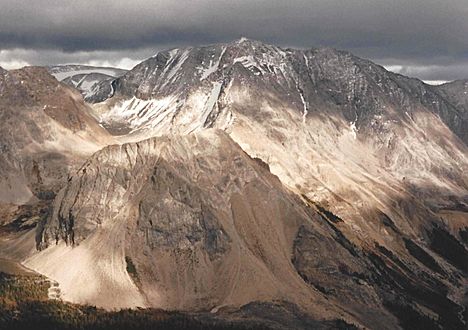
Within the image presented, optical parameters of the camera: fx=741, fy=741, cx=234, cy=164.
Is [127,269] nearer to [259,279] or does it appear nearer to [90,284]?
[90,284]

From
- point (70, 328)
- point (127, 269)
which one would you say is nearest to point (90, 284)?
point (127, 269)

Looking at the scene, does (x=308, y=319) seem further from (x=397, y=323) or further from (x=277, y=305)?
(x=397, y=323)

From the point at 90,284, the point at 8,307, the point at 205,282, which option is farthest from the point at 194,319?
the point at 8,307

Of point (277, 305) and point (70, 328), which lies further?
point (277, 305)

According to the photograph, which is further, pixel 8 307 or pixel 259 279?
pixel 259 279

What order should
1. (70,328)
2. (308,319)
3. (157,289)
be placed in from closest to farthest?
(70,328) → (308,319) → (157,289)

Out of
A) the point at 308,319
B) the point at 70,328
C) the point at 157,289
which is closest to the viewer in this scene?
the point at 70,328

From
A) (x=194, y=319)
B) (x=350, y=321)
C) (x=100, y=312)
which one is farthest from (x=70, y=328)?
(x=350, y=321)
